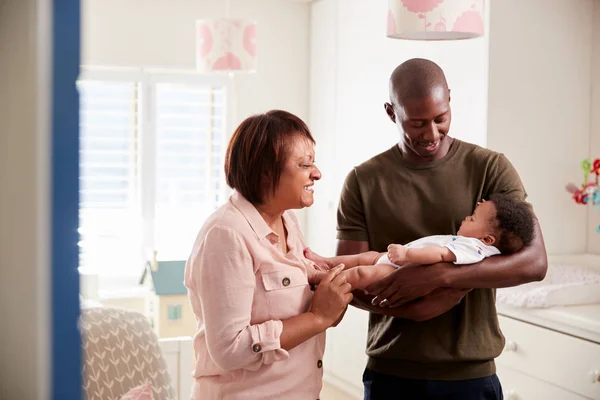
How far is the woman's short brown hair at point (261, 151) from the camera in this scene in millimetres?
1458

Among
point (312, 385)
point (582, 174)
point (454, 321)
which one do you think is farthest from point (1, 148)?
point (582, 174)

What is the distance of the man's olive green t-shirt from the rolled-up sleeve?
40 cm

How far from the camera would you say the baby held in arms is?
5.24ft

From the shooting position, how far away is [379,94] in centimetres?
476

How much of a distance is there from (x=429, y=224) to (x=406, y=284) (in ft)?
0.65

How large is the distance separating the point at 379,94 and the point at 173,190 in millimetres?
1728

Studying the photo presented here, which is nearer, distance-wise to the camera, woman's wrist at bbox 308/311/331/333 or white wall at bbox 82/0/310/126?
woman's wrist at bbox 308/311/331/333

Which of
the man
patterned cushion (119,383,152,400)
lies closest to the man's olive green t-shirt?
the man

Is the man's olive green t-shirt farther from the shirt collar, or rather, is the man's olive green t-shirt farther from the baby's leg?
the shirt collar

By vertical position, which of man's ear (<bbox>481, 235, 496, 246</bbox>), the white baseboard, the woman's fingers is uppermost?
man's ear (<bbox>481, 235, 496, 246</bbox>)

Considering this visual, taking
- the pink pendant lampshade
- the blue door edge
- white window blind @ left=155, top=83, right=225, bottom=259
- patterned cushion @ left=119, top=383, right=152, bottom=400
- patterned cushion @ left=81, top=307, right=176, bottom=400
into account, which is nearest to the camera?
the blue door edge

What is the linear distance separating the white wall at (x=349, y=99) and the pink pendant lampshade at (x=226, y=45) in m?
0.95

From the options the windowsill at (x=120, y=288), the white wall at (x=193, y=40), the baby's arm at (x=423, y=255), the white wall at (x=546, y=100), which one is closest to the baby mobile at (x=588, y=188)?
the white wall at (x=546, y=100)

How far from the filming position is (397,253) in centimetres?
160
